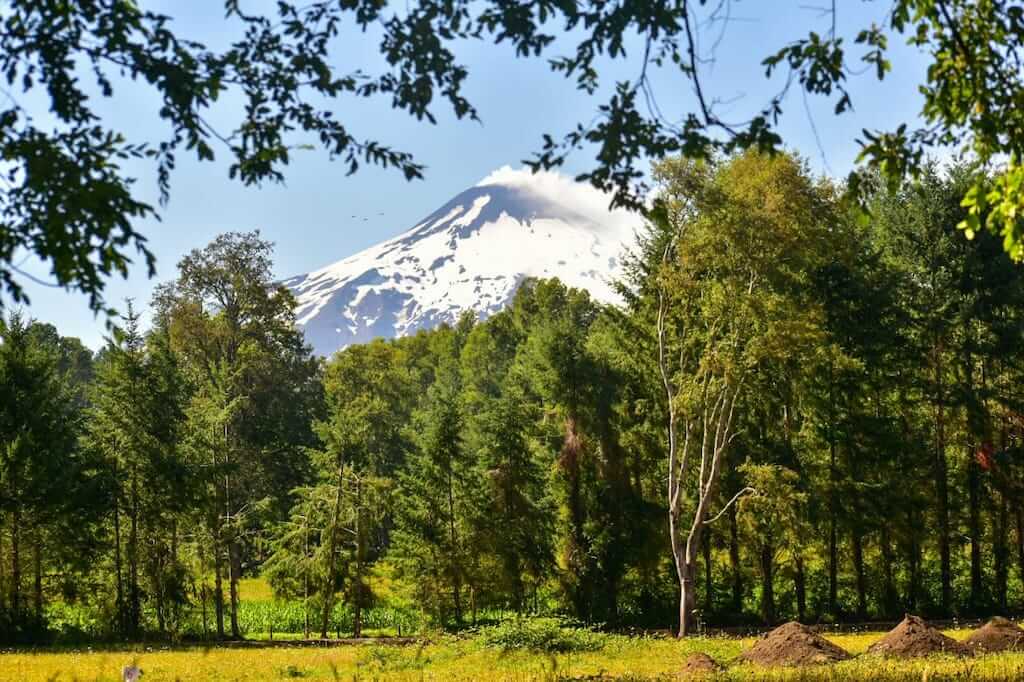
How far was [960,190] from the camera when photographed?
107ft

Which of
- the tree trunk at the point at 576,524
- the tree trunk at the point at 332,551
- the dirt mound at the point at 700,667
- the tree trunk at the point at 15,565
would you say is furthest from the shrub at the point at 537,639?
the tree trunk at the point at 15,565

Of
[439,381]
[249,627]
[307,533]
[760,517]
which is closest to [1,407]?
[307,533]

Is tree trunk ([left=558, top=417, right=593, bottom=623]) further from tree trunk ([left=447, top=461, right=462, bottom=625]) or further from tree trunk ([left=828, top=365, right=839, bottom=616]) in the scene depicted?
tree trunk ([left=828, top=365, right=839, bottom=616])

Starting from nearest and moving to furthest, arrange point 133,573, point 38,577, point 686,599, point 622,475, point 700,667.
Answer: point 700,667
point 686,599
point 38,577
point 133,573
point 622,475

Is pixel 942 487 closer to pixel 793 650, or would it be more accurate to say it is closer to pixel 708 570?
pixel 708 570

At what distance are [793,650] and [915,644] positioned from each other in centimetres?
236

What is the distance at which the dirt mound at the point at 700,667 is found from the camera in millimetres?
15469

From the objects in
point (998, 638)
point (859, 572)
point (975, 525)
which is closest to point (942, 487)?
point (975, 525)

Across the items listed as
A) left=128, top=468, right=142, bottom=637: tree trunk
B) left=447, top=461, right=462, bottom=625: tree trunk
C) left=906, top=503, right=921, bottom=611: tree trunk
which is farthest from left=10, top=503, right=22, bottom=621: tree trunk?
left=906, top=503, right=921, bottom=611: tree trunk

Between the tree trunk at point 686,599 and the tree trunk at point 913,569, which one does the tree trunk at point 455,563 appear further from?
the tree trunk at point 913,569

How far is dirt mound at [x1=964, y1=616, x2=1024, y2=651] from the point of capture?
18047 millimetres

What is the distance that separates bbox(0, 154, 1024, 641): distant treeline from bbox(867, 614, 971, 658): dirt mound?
908 centimetres

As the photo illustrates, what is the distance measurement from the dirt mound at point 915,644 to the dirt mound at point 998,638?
0.48 metres

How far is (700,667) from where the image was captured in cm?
1677
